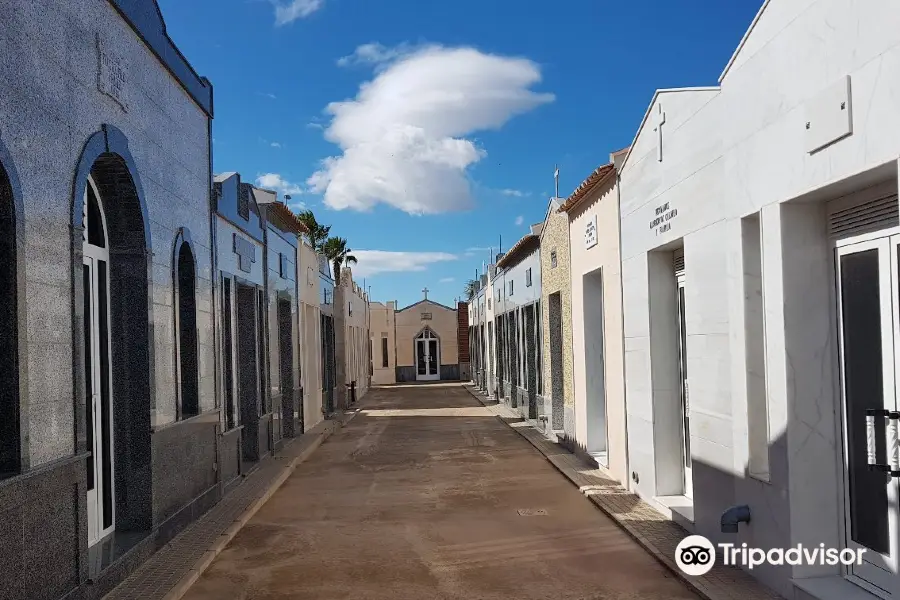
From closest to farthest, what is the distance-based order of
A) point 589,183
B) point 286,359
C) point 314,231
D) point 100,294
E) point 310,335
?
point 100,294 < point 589,183 < point 286,359 < point 310,335 < point 314,231

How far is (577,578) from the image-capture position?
20.7ft

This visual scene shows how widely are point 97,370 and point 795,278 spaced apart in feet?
17.9

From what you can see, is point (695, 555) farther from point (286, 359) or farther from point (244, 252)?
point (286, 359)

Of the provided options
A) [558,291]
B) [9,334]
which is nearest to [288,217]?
[558,291]

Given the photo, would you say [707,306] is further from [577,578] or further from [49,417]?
[49,417]

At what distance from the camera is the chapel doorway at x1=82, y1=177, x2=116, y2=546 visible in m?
6.61

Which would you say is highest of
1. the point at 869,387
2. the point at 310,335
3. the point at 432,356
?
the point at 310,335

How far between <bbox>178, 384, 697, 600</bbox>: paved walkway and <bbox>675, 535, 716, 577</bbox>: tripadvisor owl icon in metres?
0.15

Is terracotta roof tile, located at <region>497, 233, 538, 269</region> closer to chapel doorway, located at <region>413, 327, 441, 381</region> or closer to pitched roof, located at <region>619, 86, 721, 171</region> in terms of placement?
pitched roof, located at <region>619, 86, 721, 171</region>

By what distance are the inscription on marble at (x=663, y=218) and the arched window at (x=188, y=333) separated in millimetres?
4890

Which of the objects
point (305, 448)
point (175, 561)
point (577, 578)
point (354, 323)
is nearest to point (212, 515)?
point (175, 561)

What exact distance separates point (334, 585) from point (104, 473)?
2.25 meters

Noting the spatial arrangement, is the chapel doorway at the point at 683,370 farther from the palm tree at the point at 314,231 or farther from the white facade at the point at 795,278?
the palm tree at the point at 314,231

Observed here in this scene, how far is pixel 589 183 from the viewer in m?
10.6
